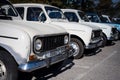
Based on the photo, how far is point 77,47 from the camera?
9.38 m

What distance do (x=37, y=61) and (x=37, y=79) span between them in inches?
47.7

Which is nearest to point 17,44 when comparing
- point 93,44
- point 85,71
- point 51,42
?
point 51,42

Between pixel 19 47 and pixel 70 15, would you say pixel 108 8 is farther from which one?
pixel 19 47

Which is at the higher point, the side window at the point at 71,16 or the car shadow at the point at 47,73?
the side window at the point at 71,16

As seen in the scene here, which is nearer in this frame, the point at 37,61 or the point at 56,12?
the point at 37,61

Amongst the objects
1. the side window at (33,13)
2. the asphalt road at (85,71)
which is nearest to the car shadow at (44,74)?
the asphalt road at (85,71)

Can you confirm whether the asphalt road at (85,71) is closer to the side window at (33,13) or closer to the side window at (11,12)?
the side window at (11,12)

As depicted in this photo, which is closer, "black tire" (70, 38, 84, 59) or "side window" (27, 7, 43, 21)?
"side window" (27, 7, 43, 21)

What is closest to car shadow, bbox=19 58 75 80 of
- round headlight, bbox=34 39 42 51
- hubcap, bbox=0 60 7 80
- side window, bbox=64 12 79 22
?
hubcap, bbox=0 60 7 80

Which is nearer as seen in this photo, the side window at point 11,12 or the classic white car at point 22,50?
the classic white car at point 22,50

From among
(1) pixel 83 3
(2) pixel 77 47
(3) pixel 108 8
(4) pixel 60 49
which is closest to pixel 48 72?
(4) pixel 60 49

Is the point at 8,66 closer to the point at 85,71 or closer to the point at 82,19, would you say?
the point at 85,71

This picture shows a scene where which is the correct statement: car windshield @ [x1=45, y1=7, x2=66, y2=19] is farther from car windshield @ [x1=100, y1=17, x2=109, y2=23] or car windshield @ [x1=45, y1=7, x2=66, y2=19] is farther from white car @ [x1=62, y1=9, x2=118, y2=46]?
car windshield @ [x1=100, y1=17, x2=109, y2=23]

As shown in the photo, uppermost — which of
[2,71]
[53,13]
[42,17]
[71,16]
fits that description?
[53,13]
